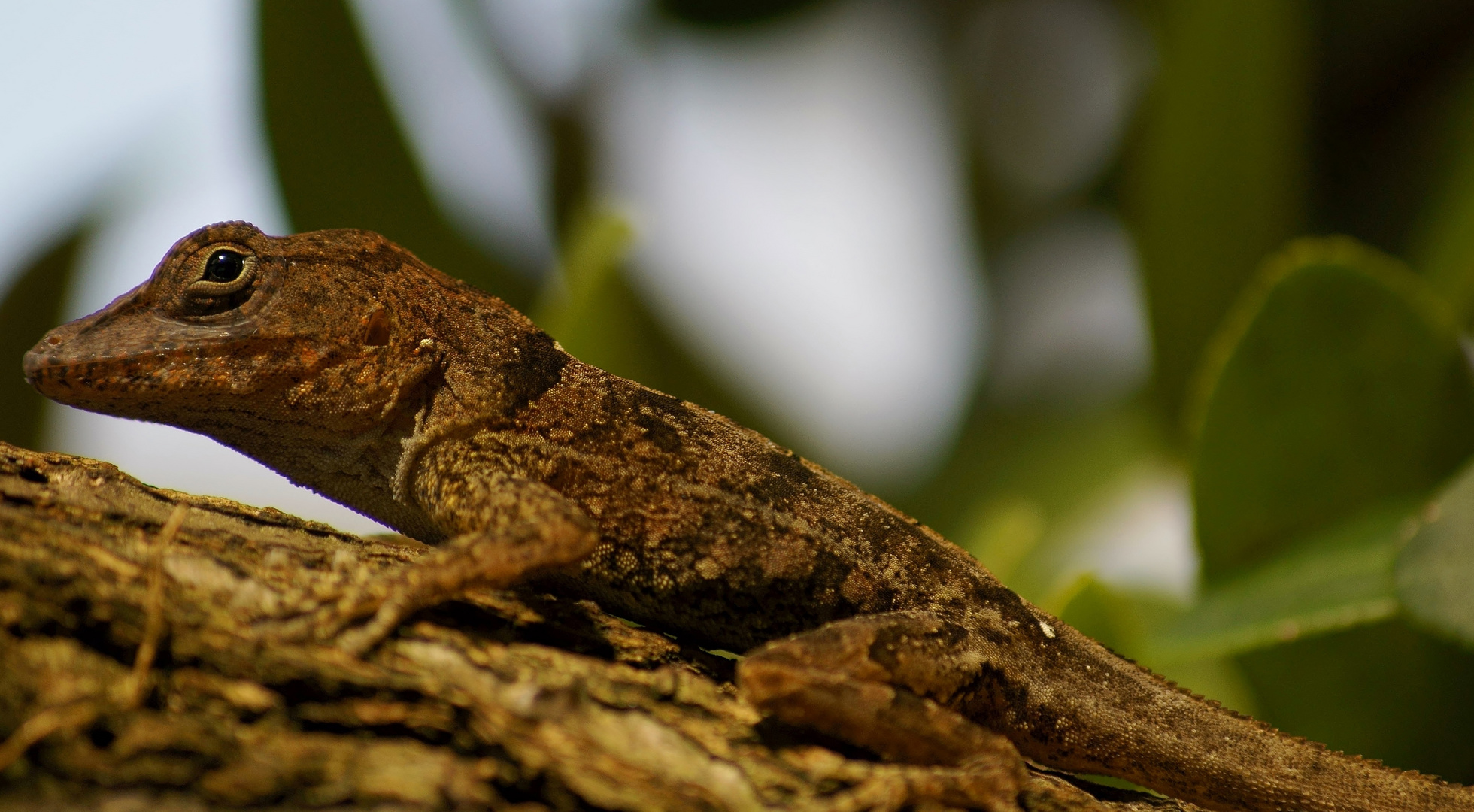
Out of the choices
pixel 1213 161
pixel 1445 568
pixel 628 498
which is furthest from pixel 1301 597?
pixel 1213 161

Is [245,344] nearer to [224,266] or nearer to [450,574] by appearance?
[224,266]

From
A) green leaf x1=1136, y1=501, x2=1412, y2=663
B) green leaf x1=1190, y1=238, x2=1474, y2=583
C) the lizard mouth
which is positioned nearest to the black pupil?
the lizard mouth

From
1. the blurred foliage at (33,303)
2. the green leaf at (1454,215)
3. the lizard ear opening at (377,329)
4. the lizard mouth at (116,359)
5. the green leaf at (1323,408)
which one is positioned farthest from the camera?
the green leaf at (1454,215)

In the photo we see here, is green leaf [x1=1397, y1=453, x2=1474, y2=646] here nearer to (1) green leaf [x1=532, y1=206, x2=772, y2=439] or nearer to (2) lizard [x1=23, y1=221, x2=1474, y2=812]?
(2) lizard [x1=23, y1=221, x2=1474, y2=812]

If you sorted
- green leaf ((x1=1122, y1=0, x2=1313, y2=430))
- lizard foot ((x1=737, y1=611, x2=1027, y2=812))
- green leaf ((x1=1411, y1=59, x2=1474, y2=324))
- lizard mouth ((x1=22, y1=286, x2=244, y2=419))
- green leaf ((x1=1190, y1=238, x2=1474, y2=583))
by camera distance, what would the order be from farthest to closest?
1. green leaf ((x1=1122, y1=0, x2=1313, y2=430))
2. green leaf ((x1=1411, y1=59, x2=1474, y2=324))
3. green leaf ((x1=1190, y1=238, x2=1474, y2=583))
4. lizard mouth ((x1=22, y1=286, x2=244, y2=419))
5. lizard foot ((x1=737, y1=611, x2=1027, y2=812))

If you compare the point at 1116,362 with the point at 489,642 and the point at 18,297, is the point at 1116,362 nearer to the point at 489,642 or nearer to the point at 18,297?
the point at 489,642

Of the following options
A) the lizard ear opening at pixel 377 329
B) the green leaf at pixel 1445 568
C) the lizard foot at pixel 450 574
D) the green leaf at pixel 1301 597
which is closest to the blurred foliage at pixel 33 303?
the lizard ear opening at pixel 377 329

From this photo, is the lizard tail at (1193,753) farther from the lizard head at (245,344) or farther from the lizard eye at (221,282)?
the lizard eye at (221,282)
